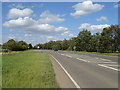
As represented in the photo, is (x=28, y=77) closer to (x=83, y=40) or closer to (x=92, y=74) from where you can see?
(x=92, y=74)

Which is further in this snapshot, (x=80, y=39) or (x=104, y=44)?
(x=80, y=39)

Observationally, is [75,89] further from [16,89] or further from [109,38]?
[109,38]

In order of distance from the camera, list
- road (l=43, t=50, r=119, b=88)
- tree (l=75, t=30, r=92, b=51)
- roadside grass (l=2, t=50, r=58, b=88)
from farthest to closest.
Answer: tree (l=75, t=30, r=92, b=51), road (l=43, t=50, r=119, b=88), roadside grass (l=2, t=50, r=58, b=88)

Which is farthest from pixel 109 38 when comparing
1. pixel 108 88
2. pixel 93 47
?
pixel 108 88

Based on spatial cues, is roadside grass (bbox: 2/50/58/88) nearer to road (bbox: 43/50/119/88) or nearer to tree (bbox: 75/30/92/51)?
road (bbox: 43/50/119/88)

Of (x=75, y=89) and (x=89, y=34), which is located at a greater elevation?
(x=89, y=34)

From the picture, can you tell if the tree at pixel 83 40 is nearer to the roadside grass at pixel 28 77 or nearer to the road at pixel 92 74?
the road at pixel 92 74

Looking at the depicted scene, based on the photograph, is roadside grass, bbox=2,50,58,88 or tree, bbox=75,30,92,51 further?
tree, bbox=75,30,92,51

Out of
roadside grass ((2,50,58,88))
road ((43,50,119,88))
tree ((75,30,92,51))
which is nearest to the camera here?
roadside grass ((2,50,58,88))

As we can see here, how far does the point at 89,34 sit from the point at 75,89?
8663 centimetres

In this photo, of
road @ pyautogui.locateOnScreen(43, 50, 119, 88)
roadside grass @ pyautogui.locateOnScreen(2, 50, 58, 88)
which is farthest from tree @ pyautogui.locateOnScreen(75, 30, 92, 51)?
roadside grass @ pyautogui.locateOnScreen(2, 50, 58, 88)

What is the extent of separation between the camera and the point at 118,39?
58781mm

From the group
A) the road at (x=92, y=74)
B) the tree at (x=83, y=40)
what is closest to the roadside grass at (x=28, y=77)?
the road at (x=92, y=74)

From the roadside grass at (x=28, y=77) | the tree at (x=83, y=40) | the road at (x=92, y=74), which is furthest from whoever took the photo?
the tree at (x=83, y=40)
